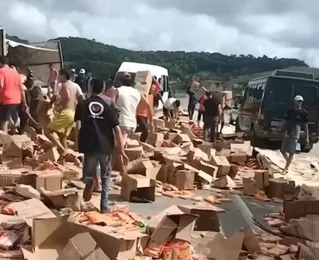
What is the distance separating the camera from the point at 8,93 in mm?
12039

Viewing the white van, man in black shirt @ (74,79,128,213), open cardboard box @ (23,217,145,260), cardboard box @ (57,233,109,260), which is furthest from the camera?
the white van

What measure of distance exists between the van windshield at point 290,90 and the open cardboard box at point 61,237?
47.1 feet

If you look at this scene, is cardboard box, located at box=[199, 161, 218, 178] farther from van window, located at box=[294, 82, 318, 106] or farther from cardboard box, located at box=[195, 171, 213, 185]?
van window, located at box=[294, 82, 318, 106]

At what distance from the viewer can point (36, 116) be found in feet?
49.8

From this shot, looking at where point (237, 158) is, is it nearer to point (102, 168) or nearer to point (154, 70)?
point (102, 168)

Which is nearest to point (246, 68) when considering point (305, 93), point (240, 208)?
point (305, 93)

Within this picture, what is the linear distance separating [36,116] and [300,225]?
346 inches

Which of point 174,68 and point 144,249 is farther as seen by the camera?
point 174,68

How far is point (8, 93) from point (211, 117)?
8.00m

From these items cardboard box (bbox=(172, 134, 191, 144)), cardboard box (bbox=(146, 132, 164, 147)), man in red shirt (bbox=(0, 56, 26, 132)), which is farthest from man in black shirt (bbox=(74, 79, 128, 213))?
cardboard box (bbox=(172, 134, 191, 144))

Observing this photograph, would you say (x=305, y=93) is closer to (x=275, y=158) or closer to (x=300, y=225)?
(x=275, y=158)

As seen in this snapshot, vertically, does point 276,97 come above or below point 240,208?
above

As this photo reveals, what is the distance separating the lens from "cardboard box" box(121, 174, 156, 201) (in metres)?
9.56

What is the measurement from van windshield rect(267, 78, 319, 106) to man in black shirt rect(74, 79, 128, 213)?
1260 cm
